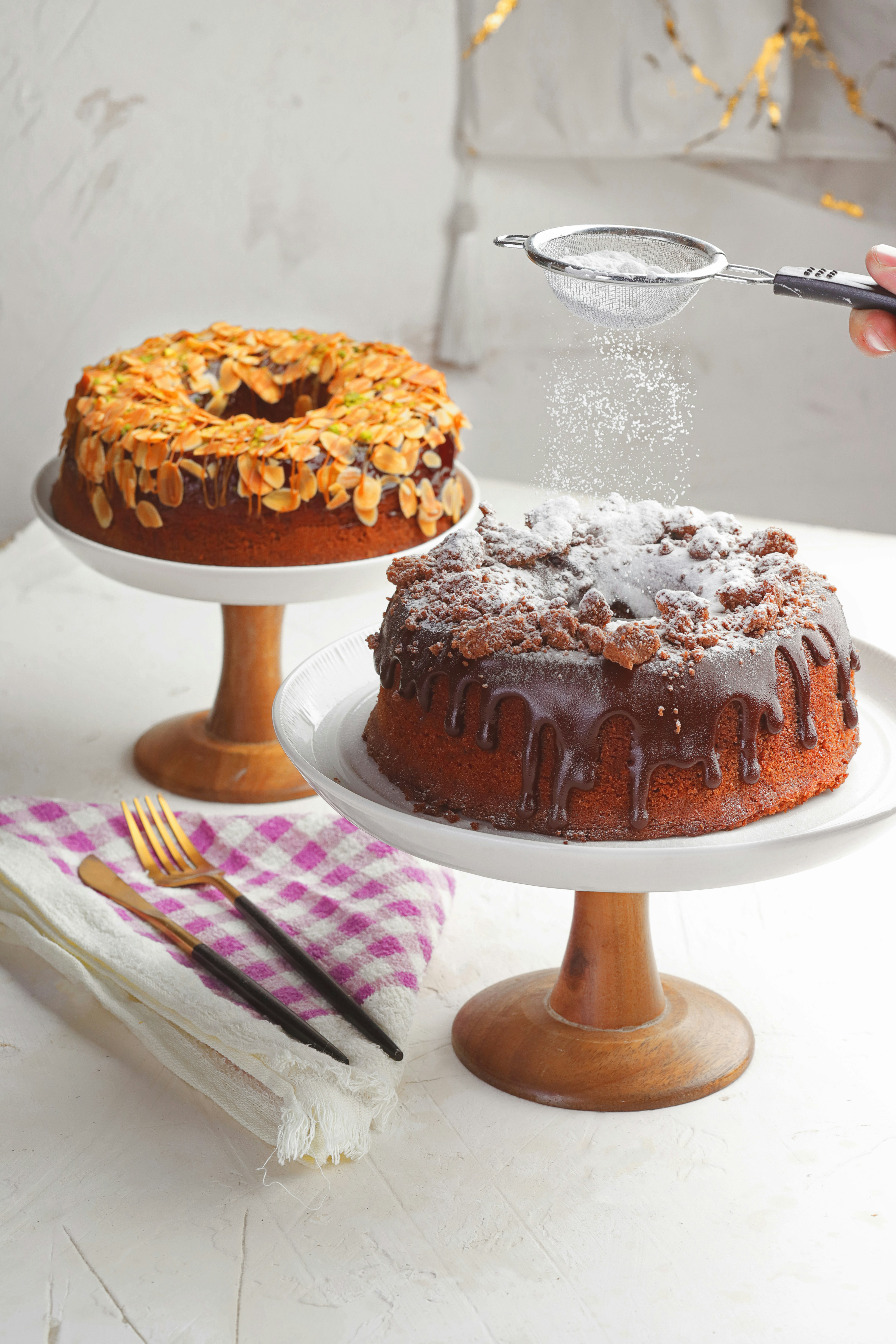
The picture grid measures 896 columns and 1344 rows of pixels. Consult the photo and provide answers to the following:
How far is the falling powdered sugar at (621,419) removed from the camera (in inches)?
51.8

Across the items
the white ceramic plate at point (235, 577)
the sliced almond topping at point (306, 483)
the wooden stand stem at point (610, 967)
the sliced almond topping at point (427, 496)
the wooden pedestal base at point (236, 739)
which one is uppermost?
the sliced almond topping at point (306, 483)

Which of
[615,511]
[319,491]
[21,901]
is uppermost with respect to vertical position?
[615,511]

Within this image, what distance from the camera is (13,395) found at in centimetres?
323

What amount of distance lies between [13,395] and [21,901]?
2.16 m

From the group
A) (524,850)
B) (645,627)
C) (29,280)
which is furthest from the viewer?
(29,280)

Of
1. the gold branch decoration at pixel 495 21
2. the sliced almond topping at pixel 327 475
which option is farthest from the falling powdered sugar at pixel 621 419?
the gold branch decoration at pixel 495 21

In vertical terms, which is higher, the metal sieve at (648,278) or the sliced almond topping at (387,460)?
the metal sieve at (648,278)

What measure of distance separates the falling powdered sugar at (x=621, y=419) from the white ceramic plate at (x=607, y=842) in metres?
Answer: 0.29

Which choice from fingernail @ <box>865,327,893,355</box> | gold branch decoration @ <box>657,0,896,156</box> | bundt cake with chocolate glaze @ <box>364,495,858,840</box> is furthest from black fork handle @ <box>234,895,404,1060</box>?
gold branch decoration @ <box>657,0,896,156</box>

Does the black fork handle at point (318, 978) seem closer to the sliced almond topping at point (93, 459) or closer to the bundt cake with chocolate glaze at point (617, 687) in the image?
the bundt cake with chocolate glaze at point (617, 687)

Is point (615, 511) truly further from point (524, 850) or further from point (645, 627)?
point (524, 850)

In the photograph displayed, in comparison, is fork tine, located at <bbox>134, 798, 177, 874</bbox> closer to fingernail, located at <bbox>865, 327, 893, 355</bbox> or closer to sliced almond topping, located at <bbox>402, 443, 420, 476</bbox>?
sliced almond topping, located at <bbox>402, 443, 420, 476</bbox>

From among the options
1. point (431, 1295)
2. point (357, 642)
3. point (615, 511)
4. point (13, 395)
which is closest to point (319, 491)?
point (357, 642)

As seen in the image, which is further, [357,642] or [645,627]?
[357,642]
